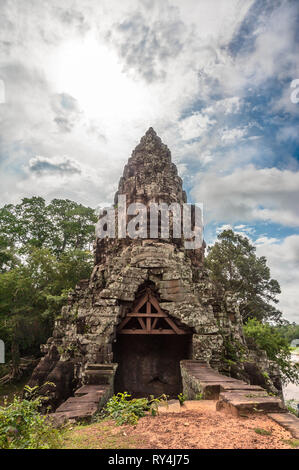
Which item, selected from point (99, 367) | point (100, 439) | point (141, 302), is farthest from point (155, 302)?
point (100, 439)

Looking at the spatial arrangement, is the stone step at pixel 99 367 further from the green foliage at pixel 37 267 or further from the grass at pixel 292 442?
the green foliage at pixel 37 267

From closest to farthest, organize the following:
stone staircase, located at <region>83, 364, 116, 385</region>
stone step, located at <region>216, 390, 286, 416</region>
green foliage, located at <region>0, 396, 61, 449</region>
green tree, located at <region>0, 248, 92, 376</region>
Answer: green foliage, located at <region>0, 396, 61, 449</region>, stone step, located at <region>216, 390, 286, 416</region>, stone staircase, located at <region>83, 364, 116, 385</region>, green tree, located at <region>0, 248, 92, 376</region>

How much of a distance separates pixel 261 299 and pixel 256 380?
17.3 m

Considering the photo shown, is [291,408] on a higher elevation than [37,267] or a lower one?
lower

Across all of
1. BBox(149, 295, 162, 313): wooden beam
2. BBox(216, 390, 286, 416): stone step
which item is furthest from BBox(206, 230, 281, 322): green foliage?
BBox(216, 390, 286, 416): stone step

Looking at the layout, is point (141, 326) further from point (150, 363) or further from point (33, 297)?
point (33, 297)

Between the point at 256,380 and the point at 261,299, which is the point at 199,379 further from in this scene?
the point at 261,299

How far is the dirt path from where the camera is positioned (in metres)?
2.45

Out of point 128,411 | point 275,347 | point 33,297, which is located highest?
point 33,297

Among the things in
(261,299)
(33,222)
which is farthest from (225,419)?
(33,222)

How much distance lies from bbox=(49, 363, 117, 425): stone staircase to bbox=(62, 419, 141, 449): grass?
2.48 ft

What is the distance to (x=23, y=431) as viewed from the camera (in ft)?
7.43

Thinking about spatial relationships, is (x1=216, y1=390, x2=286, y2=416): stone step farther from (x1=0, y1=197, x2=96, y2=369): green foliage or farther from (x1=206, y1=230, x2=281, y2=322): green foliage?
(x1=206, y1=230, x2=281, y2=322): green foliage

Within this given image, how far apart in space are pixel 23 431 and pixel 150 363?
7.87 metres
